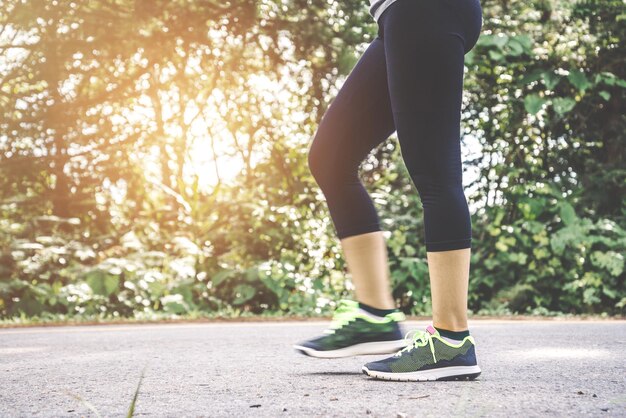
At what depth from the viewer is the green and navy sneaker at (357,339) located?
2.45 meters

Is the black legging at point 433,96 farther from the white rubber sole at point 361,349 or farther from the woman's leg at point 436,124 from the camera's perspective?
the white rubber sole at point 361,349

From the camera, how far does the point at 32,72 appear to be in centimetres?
672

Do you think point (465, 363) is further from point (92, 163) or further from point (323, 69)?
point (92, 163)

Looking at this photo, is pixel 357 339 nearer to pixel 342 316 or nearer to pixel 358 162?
pixel 342 316

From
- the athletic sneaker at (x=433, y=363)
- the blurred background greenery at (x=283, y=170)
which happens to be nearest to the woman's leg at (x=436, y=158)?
the athletic sneaker at (x=433, y=363)

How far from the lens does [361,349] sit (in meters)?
2.46

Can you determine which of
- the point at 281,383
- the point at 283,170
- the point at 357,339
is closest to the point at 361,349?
the point at 357,339

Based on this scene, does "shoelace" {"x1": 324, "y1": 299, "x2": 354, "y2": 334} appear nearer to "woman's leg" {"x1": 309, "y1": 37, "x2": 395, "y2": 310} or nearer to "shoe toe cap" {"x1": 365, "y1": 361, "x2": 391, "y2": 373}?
"woman's leg" {"x1": 309, "y1": 37, "x2": 395, "y2": 310}

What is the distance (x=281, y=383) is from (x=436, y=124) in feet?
2.84

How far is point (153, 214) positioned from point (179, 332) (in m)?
3.30

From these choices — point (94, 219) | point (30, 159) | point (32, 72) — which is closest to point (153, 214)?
point (94, 219)

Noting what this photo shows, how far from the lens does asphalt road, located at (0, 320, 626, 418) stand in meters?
1.73

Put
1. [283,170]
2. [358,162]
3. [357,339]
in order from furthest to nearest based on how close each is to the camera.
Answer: [283,170], [358,162], [357,339]

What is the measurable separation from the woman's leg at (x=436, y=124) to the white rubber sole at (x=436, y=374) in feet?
0.38
